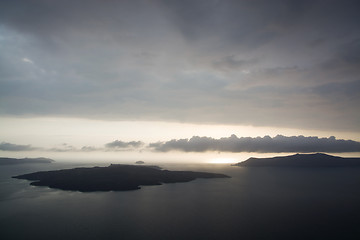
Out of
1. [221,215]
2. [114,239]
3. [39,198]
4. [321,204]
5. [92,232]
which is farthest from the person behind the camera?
[39,198]

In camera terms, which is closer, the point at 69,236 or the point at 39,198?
the point at 69,236

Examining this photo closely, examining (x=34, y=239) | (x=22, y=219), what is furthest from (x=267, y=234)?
(x=22, y=219)

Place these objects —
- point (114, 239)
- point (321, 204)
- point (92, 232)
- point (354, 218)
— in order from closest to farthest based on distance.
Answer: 1. point (114, 239)
2. point (92, 232)
3. point (354, 218)
4. point (321, 204)

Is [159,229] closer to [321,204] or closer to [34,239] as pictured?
[34,239]

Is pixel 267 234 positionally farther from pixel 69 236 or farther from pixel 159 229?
pixel 69 236

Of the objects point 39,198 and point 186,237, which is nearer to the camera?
point 186,237

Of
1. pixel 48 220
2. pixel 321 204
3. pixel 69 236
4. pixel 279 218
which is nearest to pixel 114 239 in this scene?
pixel 69 236

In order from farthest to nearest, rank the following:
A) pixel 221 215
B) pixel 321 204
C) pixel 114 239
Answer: pixel 321 204, pixel 221 215, pixel 114 239

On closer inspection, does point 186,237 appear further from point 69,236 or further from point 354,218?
point 354,218
